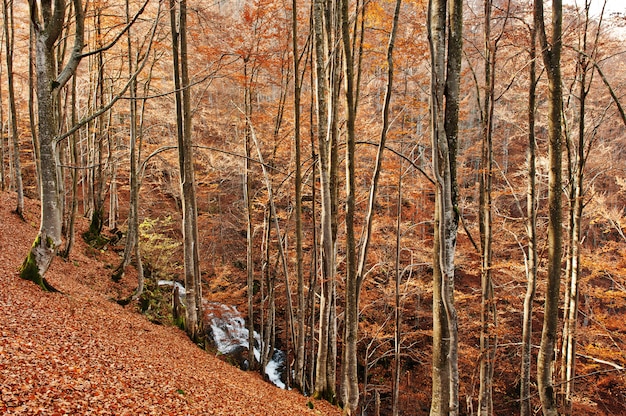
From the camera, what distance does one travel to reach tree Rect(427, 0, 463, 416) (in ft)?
11.3

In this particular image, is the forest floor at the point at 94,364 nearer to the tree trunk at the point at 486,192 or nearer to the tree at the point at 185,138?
the tree at the point at 185,138

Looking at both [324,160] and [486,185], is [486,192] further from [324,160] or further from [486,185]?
Answer: [324,160]

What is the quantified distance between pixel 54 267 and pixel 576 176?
12408mm

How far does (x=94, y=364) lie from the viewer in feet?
14.1

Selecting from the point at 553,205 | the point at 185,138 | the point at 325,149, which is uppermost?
the point at 185,138

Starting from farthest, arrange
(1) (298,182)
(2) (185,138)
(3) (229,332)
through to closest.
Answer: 1. (3) (229,332)
2. (2) (185,138)
3. (1) (298,182)

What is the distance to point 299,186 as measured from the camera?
25.4 feet

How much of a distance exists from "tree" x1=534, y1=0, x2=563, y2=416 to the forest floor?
3644 mm

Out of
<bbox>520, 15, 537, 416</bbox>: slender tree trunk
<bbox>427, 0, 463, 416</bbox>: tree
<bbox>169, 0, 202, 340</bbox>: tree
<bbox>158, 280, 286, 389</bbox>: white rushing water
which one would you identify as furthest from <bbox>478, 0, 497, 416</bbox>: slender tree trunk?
<bbox>158, 280, 286, 389</bbox>: white rushing water

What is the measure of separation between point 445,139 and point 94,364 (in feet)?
15.5

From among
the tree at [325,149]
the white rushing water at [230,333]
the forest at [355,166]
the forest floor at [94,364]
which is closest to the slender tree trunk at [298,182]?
the forest at [355,166]

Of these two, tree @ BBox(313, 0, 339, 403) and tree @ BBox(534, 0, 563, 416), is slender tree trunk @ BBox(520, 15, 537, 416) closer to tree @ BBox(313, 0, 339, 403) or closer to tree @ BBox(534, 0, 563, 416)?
tree @ BBox(534, 0, 563, 416)

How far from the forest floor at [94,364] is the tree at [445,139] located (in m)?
3.12

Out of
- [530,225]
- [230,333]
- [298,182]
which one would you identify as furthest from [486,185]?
[230,333]
